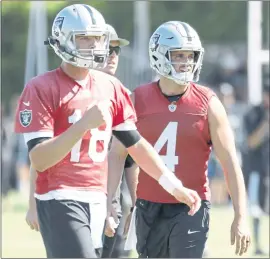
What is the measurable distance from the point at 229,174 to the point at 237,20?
93.3 ft

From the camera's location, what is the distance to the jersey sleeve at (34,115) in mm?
6223

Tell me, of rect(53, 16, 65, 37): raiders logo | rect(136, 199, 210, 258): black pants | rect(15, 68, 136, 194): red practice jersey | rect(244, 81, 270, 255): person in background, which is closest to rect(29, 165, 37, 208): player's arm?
rect(15, 68, 136, 194): red practice jersey

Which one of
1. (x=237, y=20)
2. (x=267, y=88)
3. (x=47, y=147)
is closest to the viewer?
(x=47, y=147)

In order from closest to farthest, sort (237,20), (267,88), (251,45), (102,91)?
(102,91)
(267,88)
(251,45)
(237,20)

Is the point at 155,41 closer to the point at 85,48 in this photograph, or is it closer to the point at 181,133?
the point at 181,133

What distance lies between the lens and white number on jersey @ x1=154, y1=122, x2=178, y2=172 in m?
7.46

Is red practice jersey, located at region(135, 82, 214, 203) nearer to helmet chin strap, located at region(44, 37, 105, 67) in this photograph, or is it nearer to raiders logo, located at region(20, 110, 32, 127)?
helmet chin strap, located at region(44, 37, 105, 67)

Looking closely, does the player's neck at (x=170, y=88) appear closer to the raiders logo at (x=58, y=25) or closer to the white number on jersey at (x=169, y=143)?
the white number on jersey at (x=169, y=143)

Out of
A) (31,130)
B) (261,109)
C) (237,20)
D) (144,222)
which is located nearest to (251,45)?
(261,109)

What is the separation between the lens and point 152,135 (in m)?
7.49

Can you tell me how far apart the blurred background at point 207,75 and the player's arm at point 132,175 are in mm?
4193

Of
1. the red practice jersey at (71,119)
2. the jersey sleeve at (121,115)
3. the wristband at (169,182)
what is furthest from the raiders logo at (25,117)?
the wristband at (169,182)

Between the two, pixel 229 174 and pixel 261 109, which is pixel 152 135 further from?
pixel 261 109

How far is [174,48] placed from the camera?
24.7 feet
